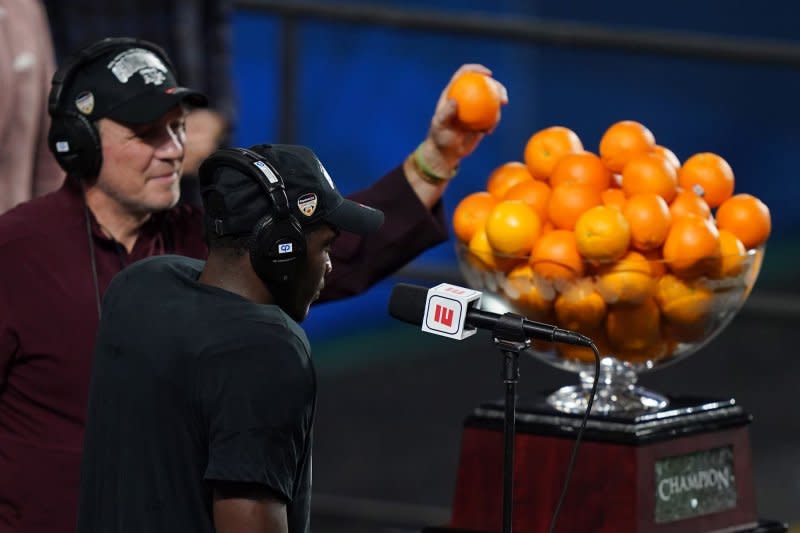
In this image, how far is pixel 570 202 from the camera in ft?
7.73

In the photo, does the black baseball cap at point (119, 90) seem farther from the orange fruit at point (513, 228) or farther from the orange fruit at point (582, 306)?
the orange fruit at point (582, 306)

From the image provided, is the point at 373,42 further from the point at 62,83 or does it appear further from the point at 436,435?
the point at 62,83

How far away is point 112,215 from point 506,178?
0.65 metres

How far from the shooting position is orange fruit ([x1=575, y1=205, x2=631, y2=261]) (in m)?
2.28

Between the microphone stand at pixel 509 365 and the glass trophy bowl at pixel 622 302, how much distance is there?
0.39 m

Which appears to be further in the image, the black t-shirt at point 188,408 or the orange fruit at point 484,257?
the orange fruit at point 484,257

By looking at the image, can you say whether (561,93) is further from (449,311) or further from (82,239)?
(449,311)

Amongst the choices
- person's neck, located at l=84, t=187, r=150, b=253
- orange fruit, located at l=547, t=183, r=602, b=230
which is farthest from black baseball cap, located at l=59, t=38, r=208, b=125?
orange fruit, located at l=547, t=183, r=602, b=230

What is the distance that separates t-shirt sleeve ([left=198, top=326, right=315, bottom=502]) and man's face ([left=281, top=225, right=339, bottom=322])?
0.38ft

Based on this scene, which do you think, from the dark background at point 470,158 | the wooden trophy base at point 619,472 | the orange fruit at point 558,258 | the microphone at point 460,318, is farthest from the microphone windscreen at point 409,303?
the dark background at point 470,158

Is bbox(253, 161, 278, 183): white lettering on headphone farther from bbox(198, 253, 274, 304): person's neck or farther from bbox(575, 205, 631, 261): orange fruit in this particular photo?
bbox(575, 205, 631, 261): orange fruit

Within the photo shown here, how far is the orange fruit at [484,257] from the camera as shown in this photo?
2.40 metres

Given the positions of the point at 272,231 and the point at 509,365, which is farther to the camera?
the point at 509,365

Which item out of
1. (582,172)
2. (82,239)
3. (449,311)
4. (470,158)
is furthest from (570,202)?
(470,158)
